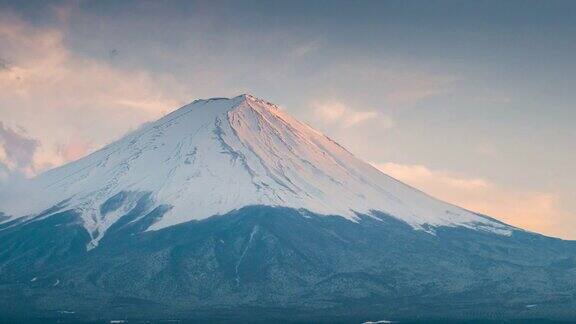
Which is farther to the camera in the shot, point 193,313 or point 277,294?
point 277,294

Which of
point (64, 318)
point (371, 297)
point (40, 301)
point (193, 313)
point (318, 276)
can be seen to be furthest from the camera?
point (318, 276)

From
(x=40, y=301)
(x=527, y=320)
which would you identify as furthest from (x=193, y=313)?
(x=527, y=320)

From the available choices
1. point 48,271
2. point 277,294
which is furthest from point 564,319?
point 48,271

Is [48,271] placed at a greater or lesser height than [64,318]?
greater

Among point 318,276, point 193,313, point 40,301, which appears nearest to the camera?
point 193,313

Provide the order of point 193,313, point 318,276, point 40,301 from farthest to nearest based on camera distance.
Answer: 1. point 318,276
2. point 40,301
3. point 193,313

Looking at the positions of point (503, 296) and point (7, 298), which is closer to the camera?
point (7, 298)

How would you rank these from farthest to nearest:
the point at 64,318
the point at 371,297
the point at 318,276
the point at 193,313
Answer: the point at 318,276 < the point at 371,297 < the point at 193,313 < the point at 64,318

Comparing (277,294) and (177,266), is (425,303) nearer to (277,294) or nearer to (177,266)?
(277,294)

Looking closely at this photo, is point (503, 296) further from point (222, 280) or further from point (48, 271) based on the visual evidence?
point (48, 271)
